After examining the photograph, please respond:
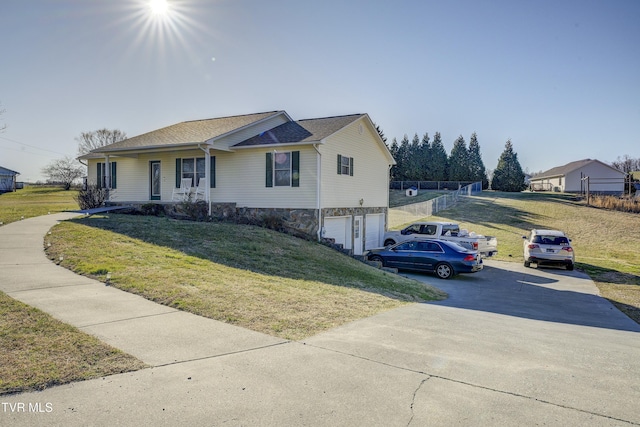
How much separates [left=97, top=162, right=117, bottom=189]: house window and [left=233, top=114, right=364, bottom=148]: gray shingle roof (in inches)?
344

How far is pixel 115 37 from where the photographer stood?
16.1m

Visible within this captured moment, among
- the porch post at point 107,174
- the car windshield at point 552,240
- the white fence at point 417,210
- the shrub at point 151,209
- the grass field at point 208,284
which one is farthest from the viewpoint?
Answer: the white fence at point 417,210

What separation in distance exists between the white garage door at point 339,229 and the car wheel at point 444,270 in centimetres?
441

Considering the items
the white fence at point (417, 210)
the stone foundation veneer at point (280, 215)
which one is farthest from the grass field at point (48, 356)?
the white fence at point (417, 210)

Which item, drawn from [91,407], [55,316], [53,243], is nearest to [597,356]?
[91,407]

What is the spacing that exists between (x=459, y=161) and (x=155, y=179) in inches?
1764

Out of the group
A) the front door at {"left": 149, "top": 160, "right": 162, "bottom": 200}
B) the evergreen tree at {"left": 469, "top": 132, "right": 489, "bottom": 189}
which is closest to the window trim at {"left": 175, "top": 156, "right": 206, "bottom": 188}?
the front door at {"left": 149, "top": 160, "right": 162, "bottom": 200}

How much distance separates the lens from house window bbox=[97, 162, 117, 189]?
2295 cm

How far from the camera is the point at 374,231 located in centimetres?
2275

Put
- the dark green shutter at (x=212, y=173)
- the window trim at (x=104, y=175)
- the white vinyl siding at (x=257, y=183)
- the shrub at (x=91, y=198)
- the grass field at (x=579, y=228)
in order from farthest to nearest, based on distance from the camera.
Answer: the window trim at (x=104, y=175) < the shrub at (x=91, y=198) < the dark green shutter at (x=212, y=173) < the white vinyl siding at (x=257, y=183) < the grass field at (x=579, y=228)

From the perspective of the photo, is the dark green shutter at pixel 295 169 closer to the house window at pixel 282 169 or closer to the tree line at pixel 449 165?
the house window at pixel 282 169

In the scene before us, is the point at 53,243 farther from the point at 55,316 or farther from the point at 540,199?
the point at 540,199

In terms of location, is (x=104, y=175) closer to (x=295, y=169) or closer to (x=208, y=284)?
(x=295, y=169)

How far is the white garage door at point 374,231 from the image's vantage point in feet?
71.9
